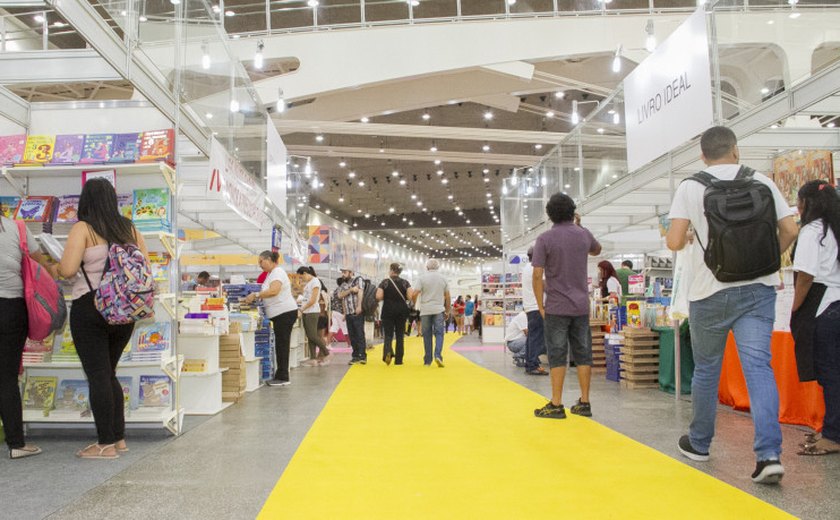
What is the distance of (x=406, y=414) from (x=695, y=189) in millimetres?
2707

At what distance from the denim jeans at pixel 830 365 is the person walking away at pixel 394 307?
6067mm

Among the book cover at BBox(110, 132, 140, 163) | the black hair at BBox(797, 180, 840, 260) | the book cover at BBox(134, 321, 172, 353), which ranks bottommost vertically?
the book cover at BBox(134, 321, 172, 353)

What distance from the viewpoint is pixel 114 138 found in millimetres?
4219

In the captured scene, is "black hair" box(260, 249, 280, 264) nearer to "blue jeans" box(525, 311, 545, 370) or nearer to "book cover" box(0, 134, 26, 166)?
"book cover" box(0, 134, 26, 166)

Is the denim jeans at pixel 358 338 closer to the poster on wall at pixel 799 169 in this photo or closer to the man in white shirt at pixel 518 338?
the man in white shirt at pixel 518 338

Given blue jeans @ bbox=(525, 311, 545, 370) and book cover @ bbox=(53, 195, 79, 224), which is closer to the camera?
book cover @ bbox=(53, 195, 79, 224)

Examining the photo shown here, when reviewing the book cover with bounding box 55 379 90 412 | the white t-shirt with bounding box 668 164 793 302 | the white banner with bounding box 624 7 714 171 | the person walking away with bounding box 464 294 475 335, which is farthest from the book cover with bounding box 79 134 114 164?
the person walking away with bounding box 464 294 475 335

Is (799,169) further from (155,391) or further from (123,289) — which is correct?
(155,391)

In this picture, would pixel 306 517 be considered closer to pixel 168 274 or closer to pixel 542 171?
pixel 168 274

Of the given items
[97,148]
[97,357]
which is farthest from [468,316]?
[97,357]

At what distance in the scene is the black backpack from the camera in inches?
106

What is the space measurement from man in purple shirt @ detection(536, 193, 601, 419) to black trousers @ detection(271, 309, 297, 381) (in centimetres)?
333

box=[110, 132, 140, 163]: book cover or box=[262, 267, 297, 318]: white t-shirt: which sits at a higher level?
box=[110, 132, 140, 163]: book cover

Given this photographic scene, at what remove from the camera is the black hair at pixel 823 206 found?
3.20m
